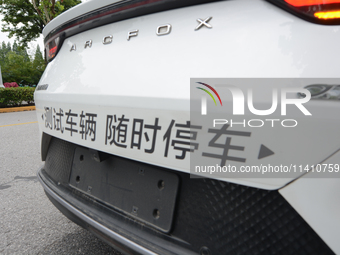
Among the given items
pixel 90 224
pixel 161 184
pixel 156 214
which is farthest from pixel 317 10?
pixel 90 224

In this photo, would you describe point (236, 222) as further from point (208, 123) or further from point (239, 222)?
point (208, 123)

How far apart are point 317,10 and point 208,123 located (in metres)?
0.43

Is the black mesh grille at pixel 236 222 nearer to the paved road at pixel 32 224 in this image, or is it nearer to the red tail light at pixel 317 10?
the red tail light at pixel 317 10

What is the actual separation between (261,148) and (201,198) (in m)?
0.31

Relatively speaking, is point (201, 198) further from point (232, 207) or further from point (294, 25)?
point (294, 25)

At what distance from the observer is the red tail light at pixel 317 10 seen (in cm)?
68

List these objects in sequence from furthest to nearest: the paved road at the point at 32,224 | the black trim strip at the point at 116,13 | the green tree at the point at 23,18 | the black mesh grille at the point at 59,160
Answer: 1. the green tree at the point at 23,18
2. the paved road at the point at 32,224
3. the black mesh grille at the point at 59,160
4. the black trim strip at the point at 116,13

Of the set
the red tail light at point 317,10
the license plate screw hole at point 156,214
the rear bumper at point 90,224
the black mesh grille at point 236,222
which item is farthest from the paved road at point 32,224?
the red tail light at point 317,10

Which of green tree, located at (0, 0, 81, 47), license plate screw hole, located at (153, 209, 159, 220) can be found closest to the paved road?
license plate screw hole, located at (153, 209, 159, 220)

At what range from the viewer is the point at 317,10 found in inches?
27.6

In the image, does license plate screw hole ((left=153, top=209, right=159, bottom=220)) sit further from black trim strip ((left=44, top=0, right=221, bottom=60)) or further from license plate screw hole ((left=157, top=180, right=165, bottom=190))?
black trim strip ((left=44, top=0, right=221, bottom=60))

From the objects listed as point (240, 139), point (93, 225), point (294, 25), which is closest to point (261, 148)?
point (240, 139)

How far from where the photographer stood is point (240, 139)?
74 cm

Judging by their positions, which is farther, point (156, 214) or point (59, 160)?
point (59, 160)
